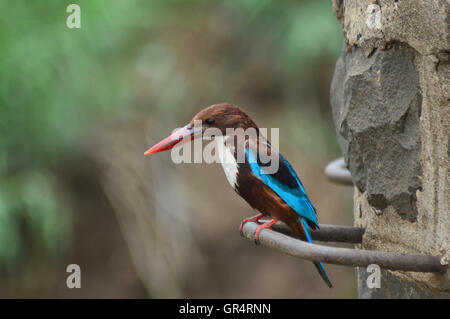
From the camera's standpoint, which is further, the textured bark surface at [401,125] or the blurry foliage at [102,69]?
the blurry foliage at [102,69]

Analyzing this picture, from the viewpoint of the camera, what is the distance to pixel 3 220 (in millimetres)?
3570

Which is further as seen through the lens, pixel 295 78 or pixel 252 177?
pixel 295 78

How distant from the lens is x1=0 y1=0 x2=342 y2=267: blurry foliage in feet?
12.2

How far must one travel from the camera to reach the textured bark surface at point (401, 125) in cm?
149

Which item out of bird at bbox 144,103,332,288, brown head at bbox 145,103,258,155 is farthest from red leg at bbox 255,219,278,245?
brown head at bbox 145,103,258,155

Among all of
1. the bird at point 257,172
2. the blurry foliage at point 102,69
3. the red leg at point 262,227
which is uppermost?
the blurry foliage at point 102,69

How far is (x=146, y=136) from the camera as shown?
407 centimetres

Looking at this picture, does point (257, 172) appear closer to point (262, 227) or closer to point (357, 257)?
point (262, 227)

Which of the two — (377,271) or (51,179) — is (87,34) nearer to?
(51,179)

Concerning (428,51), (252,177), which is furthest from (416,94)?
(252,177)

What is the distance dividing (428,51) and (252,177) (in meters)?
0.54
